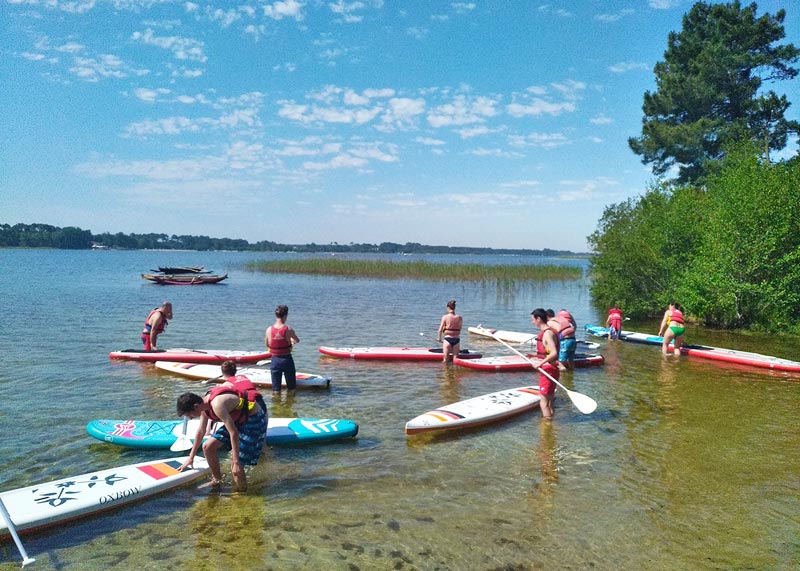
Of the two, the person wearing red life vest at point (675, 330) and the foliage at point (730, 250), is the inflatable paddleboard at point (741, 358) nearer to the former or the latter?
the person wearing red life vest at point (675, 330)

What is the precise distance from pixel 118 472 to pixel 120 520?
891 mm

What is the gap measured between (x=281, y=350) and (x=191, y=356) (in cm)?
463

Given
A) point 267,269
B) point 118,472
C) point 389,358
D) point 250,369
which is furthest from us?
point 267,269

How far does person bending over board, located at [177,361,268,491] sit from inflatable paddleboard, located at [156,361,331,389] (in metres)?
4.53

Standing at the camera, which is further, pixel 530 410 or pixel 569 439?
pixel 530 410

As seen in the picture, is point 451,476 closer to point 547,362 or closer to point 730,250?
point 547,362

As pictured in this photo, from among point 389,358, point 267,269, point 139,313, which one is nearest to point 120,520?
point 389,358

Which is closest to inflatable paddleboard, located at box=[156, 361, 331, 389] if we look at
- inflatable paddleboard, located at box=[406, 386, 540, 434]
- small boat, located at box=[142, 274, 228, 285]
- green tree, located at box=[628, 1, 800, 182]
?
inflatable paddleboard, located at box=[406, 386, 540, 434]

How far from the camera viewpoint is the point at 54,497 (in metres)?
6.21

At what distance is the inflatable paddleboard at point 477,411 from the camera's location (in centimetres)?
901

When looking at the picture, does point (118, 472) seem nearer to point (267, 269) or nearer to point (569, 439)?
point (569, 439)

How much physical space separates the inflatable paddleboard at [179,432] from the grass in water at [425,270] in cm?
3621

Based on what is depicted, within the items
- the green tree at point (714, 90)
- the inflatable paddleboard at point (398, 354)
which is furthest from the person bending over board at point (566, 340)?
the green tree at point (714, 90)

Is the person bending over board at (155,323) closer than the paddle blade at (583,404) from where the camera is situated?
No
